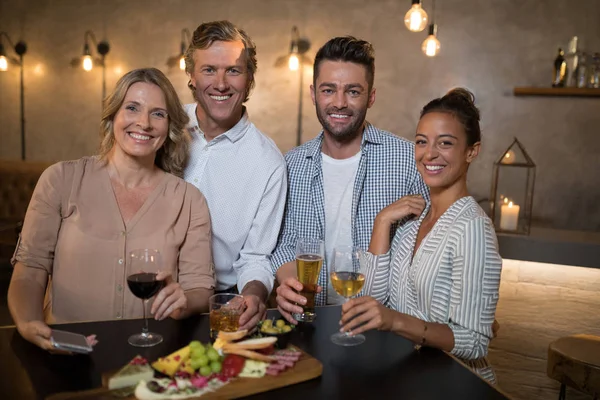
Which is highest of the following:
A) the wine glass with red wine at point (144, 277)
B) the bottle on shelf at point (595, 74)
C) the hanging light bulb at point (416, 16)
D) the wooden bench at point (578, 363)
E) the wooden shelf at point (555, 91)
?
the hanging light bulb at point (416, 16)

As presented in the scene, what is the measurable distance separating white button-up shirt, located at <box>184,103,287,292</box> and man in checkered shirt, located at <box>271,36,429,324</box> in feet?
0.38

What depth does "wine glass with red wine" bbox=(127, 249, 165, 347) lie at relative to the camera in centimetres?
159

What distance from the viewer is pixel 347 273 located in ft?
5.59

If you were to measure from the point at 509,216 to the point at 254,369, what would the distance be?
302 cm

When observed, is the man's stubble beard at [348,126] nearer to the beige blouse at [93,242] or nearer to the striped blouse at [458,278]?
the striped blouse at [458,278]

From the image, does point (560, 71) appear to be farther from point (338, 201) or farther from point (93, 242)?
point (93, 242)

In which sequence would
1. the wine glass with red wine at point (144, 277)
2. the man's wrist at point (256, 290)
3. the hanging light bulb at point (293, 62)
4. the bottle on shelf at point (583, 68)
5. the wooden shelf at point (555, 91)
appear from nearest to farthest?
the wine glass with red wine at point (144, 277) < the man's wrist at point (256, 290) < the wooden shelf at point (555, 91) < the bottle on shelf at point (583, 68) < the hanging light bulb at point (293, 62)

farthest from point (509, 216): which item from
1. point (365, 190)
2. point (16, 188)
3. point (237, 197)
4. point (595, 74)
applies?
point (16, 188)

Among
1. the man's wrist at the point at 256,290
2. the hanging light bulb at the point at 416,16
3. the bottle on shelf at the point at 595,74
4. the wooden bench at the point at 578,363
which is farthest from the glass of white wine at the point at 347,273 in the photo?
the bottle on shelf at the point at 595,74

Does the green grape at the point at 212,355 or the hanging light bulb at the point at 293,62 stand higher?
the hanging light bulb at the point at 293,62

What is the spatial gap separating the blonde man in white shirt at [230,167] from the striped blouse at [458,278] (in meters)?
0.72

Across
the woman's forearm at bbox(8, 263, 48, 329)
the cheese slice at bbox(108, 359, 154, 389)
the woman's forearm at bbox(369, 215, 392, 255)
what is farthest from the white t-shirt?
the cheese slice at bbox(108, 359, 154, 389)

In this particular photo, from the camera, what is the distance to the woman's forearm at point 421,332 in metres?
1.66

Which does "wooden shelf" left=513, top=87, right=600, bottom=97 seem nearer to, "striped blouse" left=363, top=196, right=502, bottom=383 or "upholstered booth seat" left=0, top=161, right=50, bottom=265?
"striped blouse" left=363, top=196, right=502, bottom=383
